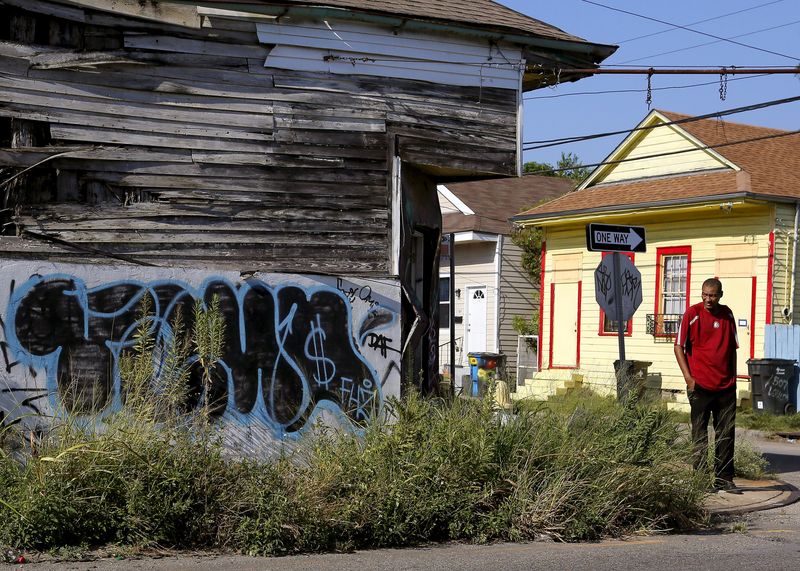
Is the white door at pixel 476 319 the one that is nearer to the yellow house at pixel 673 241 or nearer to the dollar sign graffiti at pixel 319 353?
the yellow house at pixel 673 241

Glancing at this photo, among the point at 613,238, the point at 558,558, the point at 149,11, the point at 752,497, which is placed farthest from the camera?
the point at 613,238

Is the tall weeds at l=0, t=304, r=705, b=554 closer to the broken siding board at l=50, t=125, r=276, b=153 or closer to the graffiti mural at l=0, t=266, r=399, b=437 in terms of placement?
the graffiti mural at l=0, t=266, r=399, b=437

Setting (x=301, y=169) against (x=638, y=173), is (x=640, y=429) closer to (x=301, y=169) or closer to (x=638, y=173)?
(x=301, y=169)

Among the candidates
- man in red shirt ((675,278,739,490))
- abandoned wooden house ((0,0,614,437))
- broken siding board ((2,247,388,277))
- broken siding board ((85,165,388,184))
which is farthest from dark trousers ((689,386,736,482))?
broken siding board ((85,165,388,184))

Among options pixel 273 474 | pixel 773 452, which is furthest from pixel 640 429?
pixel 773 452

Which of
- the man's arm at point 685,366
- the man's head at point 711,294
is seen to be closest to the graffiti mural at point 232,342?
the man's arm at point 685,366

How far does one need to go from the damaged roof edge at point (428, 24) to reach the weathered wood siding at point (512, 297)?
15.7 meters

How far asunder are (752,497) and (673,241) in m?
12.9

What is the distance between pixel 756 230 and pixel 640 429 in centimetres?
1328

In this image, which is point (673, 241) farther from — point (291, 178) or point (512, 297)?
point (291, 178)

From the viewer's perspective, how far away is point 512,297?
91.1 feet

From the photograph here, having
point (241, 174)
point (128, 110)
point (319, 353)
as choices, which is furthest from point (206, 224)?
point (319, 353)

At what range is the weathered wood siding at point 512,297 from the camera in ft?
90.4

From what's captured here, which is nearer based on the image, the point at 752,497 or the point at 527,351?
the point at 752,497
